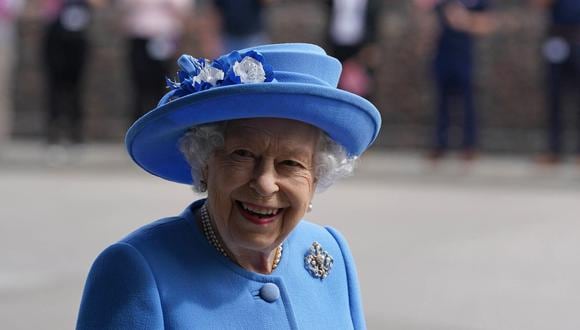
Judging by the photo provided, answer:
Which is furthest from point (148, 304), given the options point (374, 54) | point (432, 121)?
point (432, 121)

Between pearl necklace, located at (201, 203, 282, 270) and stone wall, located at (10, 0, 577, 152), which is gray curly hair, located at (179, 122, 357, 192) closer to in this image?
pearl necklace, located at (201, 203, 282, 270)

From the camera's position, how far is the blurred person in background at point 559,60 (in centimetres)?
1115

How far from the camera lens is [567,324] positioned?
5695 mm

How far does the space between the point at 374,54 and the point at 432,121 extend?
196cm

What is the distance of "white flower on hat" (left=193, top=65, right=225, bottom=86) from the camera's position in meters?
2.70

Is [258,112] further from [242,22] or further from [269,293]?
[242,22]

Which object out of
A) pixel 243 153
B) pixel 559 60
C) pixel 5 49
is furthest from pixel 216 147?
pixel 5 49

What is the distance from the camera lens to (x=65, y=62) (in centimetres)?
1236

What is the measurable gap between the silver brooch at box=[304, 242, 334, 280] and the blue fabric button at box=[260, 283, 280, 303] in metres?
0.15

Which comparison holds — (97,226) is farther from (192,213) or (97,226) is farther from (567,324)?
(192,213)

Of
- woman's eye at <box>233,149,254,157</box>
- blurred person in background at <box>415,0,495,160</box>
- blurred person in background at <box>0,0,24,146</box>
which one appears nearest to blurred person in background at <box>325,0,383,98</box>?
blurred person in background at <box>415,0,495,160</box>

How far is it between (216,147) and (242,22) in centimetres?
914

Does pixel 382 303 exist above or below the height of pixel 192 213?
below

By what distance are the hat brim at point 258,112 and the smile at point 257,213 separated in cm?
19
